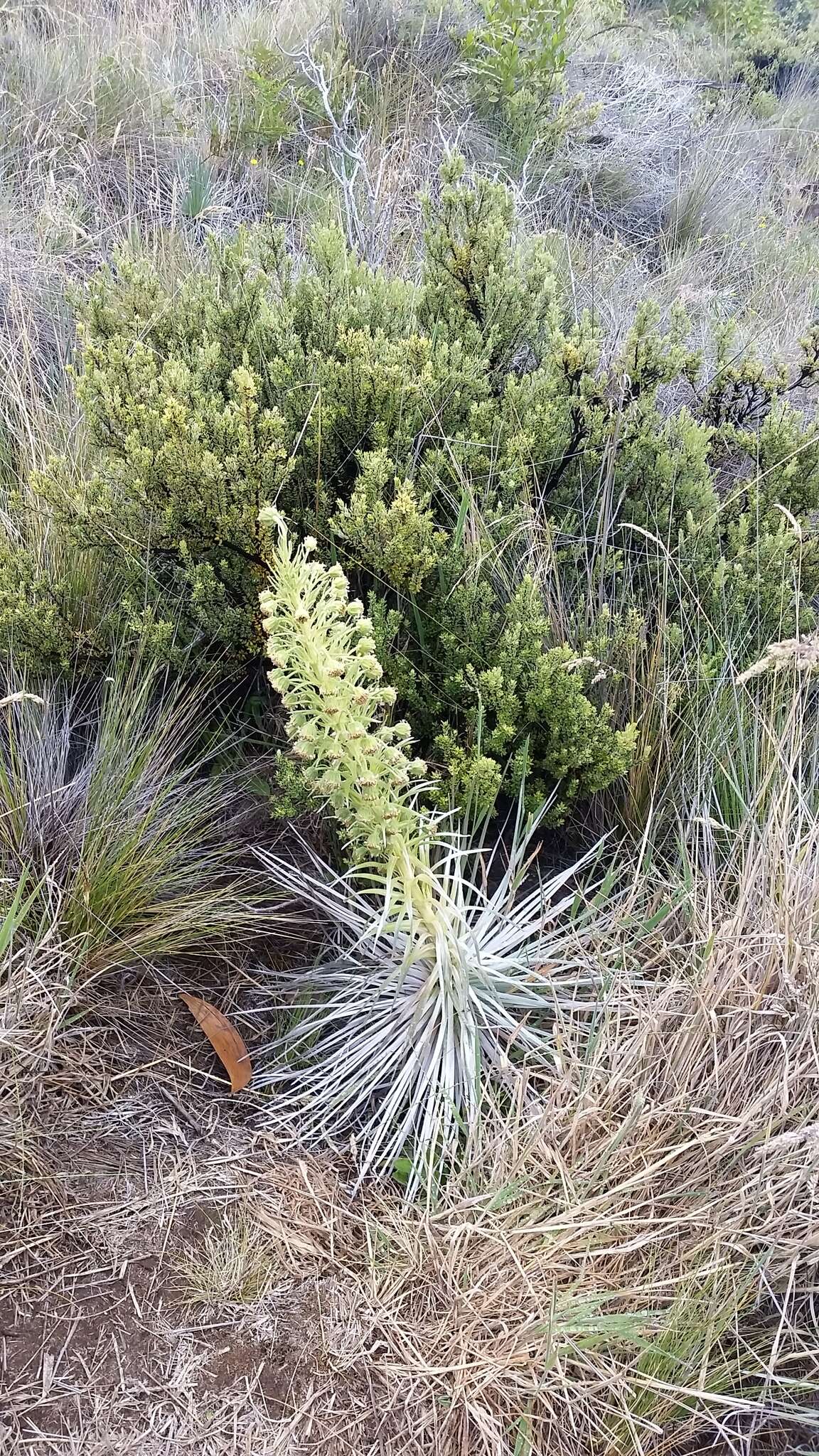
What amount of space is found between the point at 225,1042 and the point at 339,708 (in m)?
0.80

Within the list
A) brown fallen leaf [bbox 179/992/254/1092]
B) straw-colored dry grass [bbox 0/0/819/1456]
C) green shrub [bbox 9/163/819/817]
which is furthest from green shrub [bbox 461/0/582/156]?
brown fallen leaf [bbox 179/992/254/1092]

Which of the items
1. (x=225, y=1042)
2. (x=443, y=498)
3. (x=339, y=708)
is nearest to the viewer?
(x=339, y=708)

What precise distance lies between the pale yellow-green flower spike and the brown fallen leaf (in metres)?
0.50

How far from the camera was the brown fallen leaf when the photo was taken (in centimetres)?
192

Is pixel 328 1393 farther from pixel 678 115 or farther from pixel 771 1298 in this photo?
pixel 678 115

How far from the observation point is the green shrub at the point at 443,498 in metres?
2.14

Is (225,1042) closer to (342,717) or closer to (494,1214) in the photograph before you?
(494,1214)

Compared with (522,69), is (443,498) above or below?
below

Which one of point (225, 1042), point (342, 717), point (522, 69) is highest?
point (522, 69)

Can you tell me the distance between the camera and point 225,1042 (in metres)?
1.94

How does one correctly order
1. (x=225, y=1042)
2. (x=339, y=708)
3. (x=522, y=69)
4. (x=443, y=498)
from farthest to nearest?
(x=522, y=69), (x=443, y=498), (x=225, y=1042), (x=339, y=708)

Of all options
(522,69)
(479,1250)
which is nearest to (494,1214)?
(479,1250)

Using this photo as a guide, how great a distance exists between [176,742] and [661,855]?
118cm

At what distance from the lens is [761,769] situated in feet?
7.16
